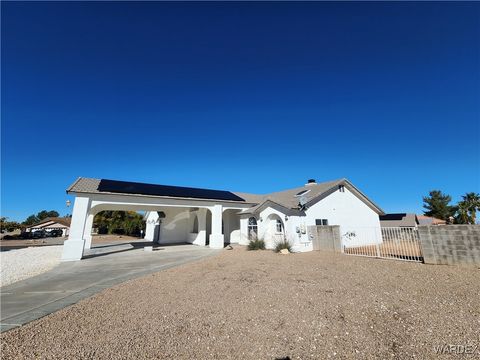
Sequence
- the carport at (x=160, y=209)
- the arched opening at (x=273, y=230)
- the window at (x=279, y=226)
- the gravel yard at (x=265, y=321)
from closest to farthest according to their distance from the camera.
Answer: the gravel yard at (x=265, y=321) < the carport at (x=160, y=209) < the arched opening at (x=273, y=230) < the window at (x=279, y=226)

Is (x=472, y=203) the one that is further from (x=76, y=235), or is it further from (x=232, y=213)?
(x=76, y=235)

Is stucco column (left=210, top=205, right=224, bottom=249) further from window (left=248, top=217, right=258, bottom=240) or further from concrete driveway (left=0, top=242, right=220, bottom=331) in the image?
concrete driveway (left=0, top=242, right=220, bottom=331)

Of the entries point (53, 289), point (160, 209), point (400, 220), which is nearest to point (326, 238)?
point (160, 209)

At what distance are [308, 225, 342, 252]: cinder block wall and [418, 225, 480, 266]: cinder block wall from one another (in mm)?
4839

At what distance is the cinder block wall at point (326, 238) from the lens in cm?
1399

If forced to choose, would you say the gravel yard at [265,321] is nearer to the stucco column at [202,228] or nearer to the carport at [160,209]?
the carport at [160,209]

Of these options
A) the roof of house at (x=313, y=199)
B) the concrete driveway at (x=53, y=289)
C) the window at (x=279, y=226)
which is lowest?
the concrete driveway at (x=53, y=289)

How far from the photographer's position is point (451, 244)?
897 centimetres

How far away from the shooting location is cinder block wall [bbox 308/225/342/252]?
14.0m

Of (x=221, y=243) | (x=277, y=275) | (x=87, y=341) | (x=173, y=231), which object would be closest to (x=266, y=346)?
(x=87, y=341)

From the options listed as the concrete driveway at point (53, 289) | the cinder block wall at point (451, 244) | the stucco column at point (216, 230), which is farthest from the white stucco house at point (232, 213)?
the cinder block wall at point (451, 244)

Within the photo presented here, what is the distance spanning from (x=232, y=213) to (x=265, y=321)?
1934cm

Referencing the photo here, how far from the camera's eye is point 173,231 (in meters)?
24.9

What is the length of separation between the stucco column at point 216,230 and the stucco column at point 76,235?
9.33 metres
